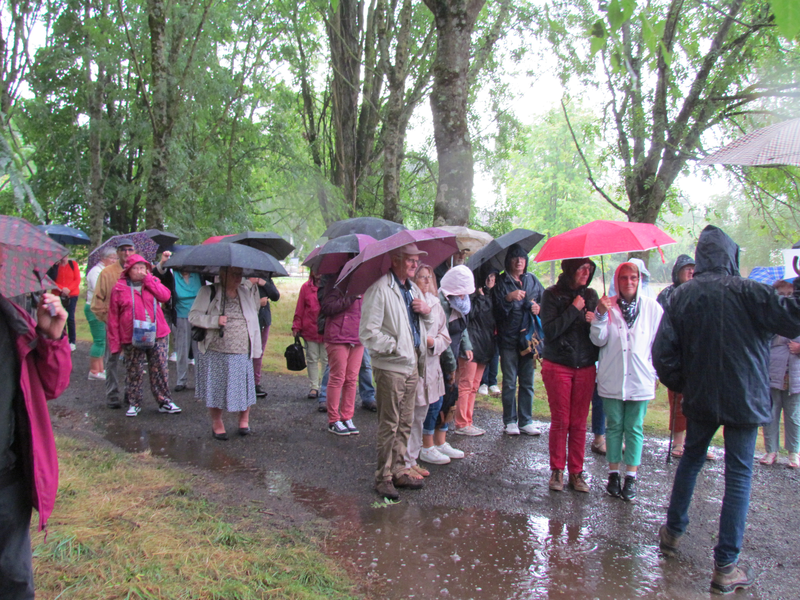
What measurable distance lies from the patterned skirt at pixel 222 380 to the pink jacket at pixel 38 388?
3725 mm

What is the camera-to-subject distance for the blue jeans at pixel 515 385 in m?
6.97

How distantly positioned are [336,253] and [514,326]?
88.9 inches

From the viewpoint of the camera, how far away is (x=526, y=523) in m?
4.62

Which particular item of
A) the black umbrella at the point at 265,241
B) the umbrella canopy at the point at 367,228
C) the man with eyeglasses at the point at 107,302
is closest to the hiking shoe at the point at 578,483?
the umbrella canopy at the point at 367,228

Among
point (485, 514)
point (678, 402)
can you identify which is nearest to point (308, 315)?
point (485, 514)

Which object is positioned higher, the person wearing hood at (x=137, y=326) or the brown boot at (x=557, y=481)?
the person wearing hood at (x=137, y=326)

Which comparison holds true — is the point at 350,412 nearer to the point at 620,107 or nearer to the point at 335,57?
the point at 620,107

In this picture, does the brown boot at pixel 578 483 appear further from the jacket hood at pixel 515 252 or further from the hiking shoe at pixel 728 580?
the jacket hood at pixel 515 252

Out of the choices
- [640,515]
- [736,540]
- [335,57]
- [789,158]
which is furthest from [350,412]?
[335,57]

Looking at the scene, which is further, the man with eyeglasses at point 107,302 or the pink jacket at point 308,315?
the pink jacket at point 308,315

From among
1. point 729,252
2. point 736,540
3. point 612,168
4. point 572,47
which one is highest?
point 572,47

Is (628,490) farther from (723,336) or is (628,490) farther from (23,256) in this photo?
(23,256)

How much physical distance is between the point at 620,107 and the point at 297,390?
8.07 metres

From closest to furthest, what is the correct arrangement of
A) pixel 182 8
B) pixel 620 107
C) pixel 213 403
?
pixel 213 403
pixel 620 107
pixel 182 8
